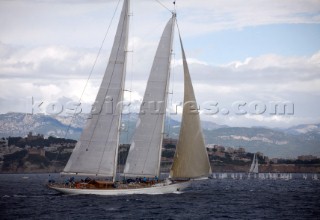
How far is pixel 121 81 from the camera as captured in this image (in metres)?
77.1

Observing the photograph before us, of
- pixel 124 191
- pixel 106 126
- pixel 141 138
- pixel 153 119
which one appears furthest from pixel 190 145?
pixel 106 126

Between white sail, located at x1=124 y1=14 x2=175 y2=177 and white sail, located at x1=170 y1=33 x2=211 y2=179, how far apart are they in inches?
103


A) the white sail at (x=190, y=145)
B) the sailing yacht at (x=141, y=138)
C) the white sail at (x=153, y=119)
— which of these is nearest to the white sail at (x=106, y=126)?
the sailing yacht at (x=141, y=138)

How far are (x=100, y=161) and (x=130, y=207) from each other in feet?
30.0

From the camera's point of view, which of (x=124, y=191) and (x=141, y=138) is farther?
(x=141, y=138)

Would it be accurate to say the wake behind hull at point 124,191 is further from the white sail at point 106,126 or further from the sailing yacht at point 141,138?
the white sail at point 106,126

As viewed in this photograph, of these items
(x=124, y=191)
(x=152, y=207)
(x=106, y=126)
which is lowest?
(x=152, y=207)

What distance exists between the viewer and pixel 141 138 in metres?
78.3

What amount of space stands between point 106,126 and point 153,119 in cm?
585

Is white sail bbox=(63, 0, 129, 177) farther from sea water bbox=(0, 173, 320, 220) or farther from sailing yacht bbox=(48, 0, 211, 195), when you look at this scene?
sea water bbox=(0, 173, 320, 220)

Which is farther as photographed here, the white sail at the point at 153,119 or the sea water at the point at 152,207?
the white sail at the point at 153,119

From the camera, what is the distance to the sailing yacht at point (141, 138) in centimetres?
7712

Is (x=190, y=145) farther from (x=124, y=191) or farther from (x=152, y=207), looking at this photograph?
(x=152, y=207)

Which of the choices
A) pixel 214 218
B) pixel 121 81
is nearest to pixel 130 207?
pixel 214 218
